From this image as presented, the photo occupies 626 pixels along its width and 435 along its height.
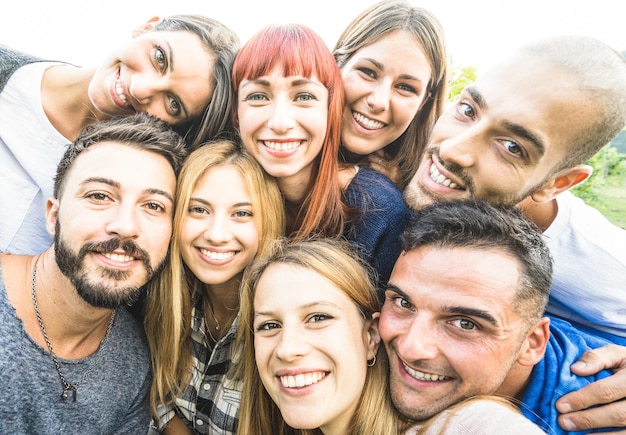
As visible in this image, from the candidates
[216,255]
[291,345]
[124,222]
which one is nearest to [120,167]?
[124,222]

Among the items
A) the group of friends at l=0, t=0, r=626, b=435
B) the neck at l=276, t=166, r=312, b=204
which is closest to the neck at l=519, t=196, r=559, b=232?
the group of friends at l=0, t=0, r=626, b=435

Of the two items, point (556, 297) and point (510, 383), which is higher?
point (556, 297)

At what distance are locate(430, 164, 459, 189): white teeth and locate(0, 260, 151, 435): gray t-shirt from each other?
7.11 feet

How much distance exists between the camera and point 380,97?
2.89 m

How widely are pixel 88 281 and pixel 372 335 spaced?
1523 mm

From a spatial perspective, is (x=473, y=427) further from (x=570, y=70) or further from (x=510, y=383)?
(x=570, y=70)

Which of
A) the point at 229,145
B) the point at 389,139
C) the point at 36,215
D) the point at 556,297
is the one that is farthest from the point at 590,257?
the point at 36,215

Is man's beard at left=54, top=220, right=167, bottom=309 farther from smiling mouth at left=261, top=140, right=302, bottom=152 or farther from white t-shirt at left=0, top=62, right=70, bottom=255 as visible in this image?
smiling mouth at left=261, top=140, right=302, bottom=152

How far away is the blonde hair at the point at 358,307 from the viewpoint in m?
2.22

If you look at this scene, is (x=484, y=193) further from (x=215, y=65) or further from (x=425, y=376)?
(x=215, y=65)

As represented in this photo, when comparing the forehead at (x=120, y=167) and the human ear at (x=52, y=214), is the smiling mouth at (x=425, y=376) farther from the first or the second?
the human ear at (x=52, y=214)

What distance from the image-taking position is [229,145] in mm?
2840

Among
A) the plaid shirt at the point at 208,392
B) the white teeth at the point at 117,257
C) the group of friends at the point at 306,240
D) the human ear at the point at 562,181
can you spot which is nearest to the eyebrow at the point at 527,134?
the group of friends at the point at 306,240

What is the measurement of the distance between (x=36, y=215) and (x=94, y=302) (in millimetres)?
1170
